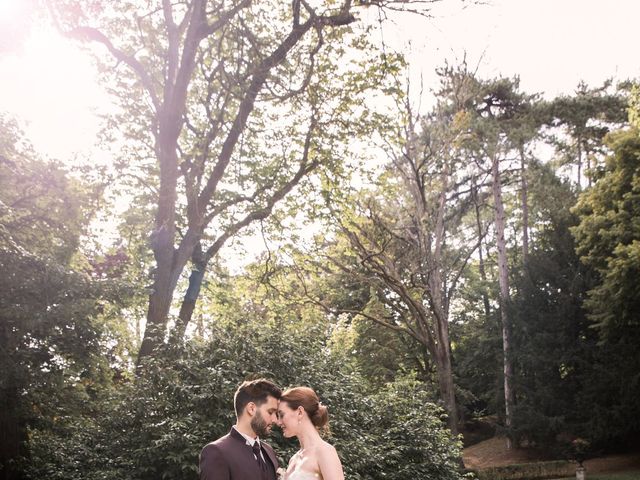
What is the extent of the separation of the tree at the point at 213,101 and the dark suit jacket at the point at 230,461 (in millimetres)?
9110

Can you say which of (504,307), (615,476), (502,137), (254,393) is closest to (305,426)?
(254,393)

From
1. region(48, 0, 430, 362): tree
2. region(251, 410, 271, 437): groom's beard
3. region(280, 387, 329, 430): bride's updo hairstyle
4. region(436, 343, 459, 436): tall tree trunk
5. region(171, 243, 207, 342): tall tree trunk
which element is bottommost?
region(251, 410, 271, 437): groom's beard

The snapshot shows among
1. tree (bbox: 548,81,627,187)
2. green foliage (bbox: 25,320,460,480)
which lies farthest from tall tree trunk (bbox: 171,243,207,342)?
tree (bbox: 548,81,627,187)

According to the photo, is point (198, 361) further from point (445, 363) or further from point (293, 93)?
point (445, 363)

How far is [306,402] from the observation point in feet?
14.7

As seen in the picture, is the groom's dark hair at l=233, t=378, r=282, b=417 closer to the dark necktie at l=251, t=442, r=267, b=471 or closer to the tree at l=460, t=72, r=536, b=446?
the dark necktie at l=251, t=442, r=267, b=471

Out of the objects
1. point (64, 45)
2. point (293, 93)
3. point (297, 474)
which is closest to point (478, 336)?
point (293, 93)

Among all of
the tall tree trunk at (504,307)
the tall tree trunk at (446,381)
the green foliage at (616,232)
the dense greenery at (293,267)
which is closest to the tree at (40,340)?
the dense greenery at (293,267)

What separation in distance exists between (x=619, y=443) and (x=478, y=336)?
918 centimetres

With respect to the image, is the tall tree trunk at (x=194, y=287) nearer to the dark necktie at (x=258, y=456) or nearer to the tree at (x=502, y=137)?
the dark necktie at (x=258, y=456)

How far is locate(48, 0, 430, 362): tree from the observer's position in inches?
540

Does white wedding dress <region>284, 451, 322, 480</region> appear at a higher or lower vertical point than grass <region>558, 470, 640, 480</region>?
higher

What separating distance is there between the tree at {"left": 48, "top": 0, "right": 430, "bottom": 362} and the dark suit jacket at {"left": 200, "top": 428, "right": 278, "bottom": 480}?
29.9 ft

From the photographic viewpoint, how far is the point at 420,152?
23.5m
